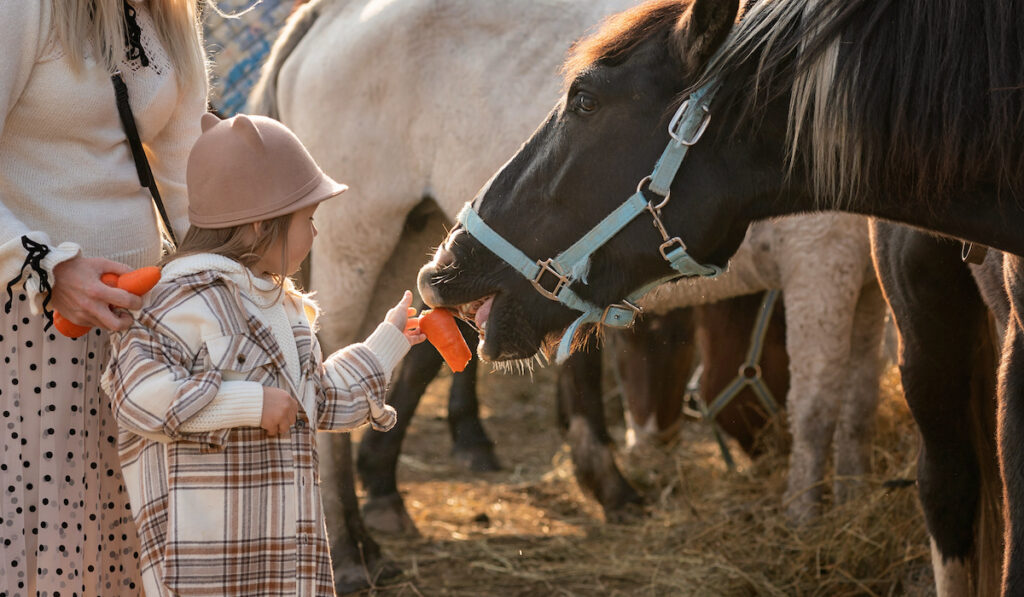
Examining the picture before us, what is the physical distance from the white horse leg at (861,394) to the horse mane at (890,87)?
2.10 metres

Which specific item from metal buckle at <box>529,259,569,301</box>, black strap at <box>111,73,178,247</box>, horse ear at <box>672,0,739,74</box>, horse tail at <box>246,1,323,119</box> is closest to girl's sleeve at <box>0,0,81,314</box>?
black strap at <box>111,73,178,247</box>

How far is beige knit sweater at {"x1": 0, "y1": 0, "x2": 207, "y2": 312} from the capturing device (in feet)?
5.24

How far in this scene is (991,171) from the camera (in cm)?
152

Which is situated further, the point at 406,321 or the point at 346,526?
the point at 346,526

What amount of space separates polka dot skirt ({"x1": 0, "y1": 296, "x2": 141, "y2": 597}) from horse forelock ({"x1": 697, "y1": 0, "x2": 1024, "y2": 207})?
3.87ft

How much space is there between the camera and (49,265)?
156cm

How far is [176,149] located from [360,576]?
2010 mm

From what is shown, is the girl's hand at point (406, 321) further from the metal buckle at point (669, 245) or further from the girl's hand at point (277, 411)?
the metal buckle at point (669, 245)

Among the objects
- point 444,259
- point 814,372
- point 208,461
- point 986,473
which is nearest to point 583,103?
point 444,259

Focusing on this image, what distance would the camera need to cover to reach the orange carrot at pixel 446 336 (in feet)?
6.13

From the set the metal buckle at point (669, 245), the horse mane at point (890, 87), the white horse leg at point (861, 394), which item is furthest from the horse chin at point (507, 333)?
the white horse leg at point (861, 394)

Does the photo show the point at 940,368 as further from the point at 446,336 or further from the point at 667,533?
the point at 667,533

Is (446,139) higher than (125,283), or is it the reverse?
(446,139)

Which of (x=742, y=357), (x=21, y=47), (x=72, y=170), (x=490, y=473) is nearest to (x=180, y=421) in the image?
(x=72, y=170)
